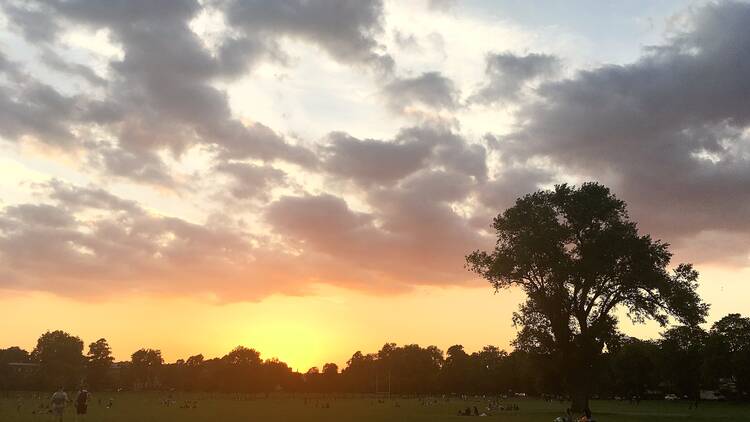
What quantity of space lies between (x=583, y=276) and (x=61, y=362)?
18056 cm

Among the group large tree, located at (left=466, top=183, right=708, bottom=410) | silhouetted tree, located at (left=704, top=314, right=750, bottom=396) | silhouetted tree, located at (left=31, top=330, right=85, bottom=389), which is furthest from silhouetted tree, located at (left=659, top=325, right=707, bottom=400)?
silhouetted tree, located at (left=31, top=330, right=85, bottom=389)

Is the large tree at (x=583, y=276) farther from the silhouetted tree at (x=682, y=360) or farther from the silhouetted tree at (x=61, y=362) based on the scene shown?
the silhouetted tree at (x=61, y=362)

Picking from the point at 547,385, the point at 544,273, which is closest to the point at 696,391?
the point at 547,385

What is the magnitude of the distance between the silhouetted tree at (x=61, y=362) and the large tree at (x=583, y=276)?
554 feet

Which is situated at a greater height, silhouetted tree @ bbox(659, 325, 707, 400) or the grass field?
silhouetted tree @ bbox(659, 325, 707, 400)

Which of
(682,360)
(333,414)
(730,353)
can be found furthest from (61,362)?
(730,353)

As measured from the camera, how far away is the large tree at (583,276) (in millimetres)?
56938

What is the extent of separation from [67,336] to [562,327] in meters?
185

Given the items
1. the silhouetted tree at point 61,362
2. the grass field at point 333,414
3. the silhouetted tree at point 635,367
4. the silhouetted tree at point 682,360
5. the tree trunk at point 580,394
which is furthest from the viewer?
the silhouetted tree at point 61,362

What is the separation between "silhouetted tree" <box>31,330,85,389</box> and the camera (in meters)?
186

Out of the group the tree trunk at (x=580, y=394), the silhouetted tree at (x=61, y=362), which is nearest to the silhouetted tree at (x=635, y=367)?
the tree trunk at (x=580, y=394)

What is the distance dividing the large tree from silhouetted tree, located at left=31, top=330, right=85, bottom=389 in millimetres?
168848

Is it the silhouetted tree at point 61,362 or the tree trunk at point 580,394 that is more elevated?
the silhouetted tree at point 61,362

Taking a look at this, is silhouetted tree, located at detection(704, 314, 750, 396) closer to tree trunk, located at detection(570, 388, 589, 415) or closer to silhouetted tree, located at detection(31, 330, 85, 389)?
tree trunk, located at detection(570, 388, 589, 415)
